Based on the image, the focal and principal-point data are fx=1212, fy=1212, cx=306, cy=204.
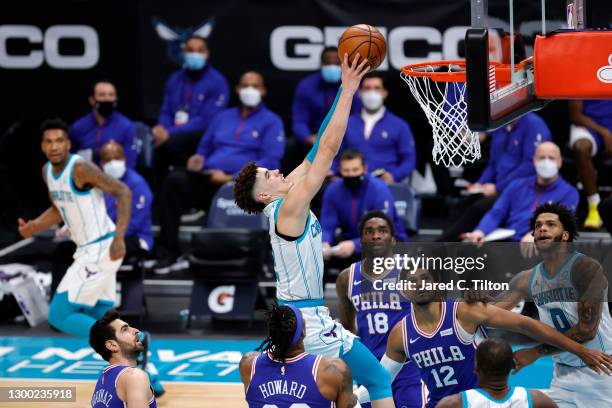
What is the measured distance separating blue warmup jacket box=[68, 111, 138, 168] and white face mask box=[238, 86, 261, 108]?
114 cm

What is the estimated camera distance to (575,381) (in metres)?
6.80

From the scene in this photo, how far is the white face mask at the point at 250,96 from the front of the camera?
1105cm

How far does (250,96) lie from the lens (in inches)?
435

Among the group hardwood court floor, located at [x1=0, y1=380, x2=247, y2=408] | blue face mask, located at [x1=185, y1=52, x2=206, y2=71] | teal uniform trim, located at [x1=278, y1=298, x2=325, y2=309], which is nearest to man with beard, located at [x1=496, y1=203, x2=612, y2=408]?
teal uniform trim, located at [x1=278, y1=298, x2=325, y2=309]

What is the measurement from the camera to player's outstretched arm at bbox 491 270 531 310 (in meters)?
6.94

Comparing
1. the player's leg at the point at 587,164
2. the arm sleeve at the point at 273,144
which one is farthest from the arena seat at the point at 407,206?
the player's leg at the point at 587,164

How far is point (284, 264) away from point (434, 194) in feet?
19.1

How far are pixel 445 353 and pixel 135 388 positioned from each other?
5.46 ft

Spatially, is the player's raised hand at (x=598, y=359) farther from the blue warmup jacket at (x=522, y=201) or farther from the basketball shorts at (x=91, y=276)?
the basketball shorts at (x=91, y=276)

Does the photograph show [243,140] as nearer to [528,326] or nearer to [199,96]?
[199,96]

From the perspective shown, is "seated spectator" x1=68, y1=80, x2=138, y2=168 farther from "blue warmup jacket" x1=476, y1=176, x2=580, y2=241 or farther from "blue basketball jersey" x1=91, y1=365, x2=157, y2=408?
"blue basketball jersey" x1=91, y1=365, x2=157, y2=408

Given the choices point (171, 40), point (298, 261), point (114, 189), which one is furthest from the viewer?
point (171, 40)

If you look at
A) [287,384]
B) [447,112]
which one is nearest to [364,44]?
[447,112]

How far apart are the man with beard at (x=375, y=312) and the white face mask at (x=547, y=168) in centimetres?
272
